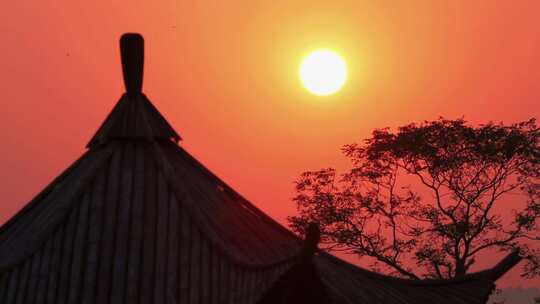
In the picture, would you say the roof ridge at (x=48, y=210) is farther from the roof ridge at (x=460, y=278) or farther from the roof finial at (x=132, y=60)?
the roof ridge at (x=460, y=278)

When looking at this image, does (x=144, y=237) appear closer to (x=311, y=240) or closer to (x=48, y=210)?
(x=48, y=210)

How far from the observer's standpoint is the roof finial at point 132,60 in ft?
47.9

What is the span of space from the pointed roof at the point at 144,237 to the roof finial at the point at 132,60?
2 cm

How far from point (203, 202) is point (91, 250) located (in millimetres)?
2699

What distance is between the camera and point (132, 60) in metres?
14.8

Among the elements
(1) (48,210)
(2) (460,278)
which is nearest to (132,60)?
(1) (48,210)

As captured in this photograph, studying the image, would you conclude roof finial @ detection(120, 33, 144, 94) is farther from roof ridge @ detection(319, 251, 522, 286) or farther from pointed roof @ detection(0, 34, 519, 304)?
roof ridge @ detection(319, 251, 522, 286)

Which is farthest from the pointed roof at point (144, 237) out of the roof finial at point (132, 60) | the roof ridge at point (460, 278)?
the roof ridge at point (460, 278)

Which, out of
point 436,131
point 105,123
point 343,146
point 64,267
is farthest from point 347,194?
point 64,267

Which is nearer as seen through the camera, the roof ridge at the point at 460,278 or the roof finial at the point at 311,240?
the roof finial at the point at 311,240

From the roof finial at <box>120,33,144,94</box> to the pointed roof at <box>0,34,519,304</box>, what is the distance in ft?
0.08

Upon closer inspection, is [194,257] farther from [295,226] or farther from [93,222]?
[295,226]

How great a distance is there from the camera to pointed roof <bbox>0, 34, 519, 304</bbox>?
11477 millimetres

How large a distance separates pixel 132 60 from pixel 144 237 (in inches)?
192
